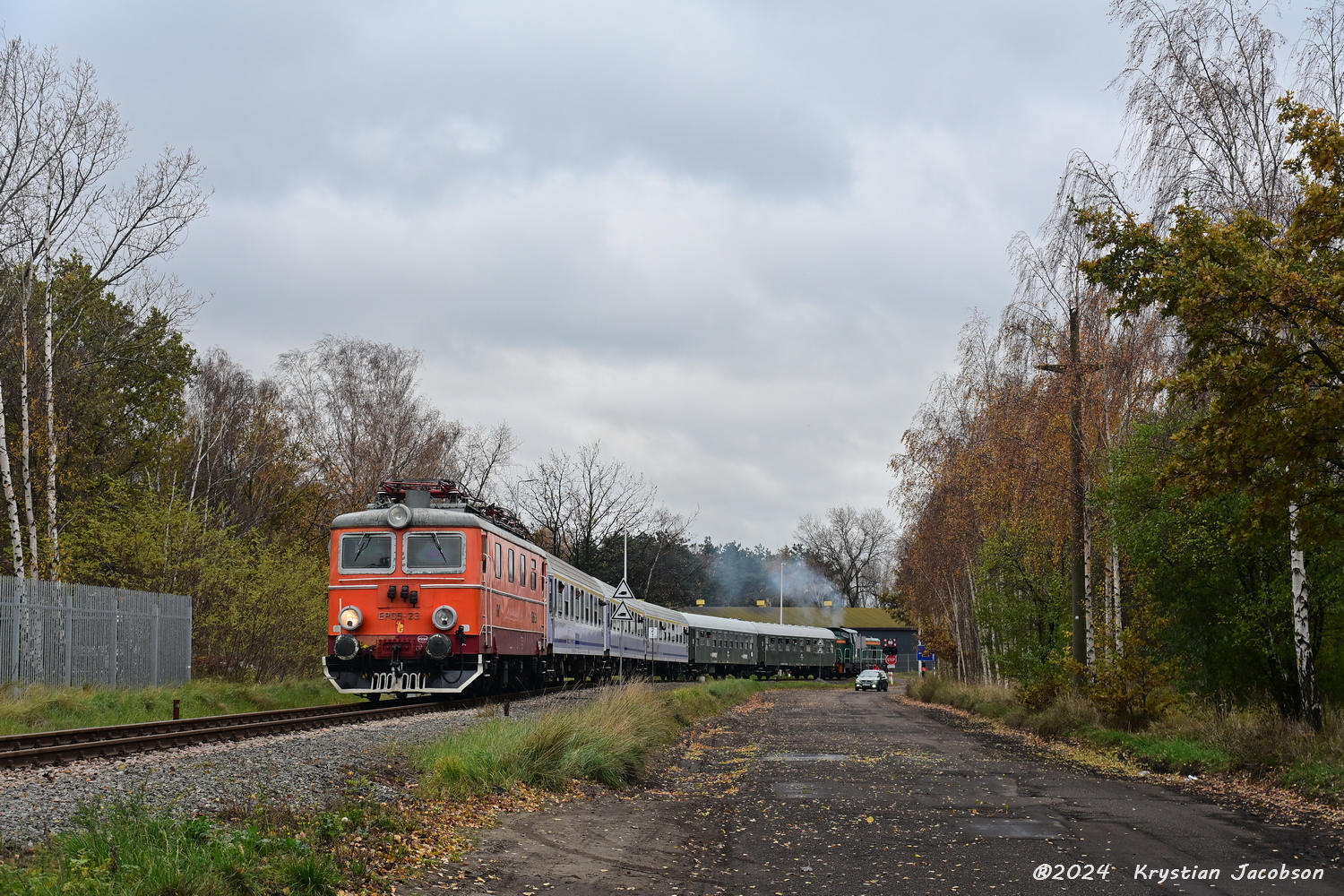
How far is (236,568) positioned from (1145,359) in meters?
19.4

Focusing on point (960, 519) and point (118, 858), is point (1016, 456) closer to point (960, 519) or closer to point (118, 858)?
point (960, 519)

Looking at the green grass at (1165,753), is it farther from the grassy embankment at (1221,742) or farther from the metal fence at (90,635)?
the metal fence at (90,635)

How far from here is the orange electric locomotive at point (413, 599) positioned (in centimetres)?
2089

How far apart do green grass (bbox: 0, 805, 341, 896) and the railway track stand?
16.7 ft

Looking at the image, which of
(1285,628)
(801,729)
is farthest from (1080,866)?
(801,729)

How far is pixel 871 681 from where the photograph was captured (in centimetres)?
5609

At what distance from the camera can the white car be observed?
2208 inches

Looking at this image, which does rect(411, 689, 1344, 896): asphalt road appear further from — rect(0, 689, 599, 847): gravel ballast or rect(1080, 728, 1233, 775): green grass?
rect(0, 689, 599, 847): gravel ballast

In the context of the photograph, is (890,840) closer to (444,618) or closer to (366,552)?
(444,618)

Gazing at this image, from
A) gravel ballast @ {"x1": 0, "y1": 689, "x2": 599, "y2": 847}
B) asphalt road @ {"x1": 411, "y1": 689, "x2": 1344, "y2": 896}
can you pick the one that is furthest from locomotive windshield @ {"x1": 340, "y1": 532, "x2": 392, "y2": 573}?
asphalt road @ {"x1": 411, "y1": 689, "x2": 1344, "y2": 896}

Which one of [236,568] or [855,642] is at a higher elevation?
[236,568]

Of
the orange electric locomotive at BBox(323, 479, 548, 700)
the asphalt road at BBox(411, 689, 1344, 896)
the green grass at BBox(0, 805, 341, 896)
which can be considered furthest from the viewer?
the orange electric locomotive at BBox(323, 479, 548, 700)

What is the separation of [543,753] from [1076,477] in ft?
42.9

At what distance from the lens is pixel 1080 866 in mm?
8734
